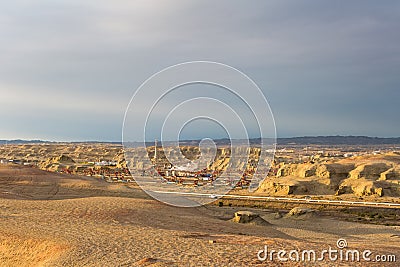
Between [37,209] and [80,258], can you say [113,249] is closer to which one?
[80,258]

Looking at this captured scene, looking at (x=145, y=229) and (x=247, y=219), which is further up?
(x=145, y=229)

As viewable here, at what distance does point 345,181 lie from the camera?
59.7m

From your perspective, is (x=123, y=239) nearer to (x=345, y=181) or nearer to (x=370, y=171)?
(x=345, y=181)

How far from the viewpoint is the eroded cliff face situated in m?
55.8

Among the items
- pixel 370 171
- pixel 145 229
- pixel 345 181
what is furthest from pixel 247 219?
pixel 370 171

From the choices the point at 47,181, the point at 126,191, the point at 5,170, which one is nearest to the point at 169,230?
the point at 126,191

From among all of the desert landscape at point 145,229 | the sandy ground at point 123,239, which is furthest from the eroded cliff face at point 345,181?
the sandy ground at point 123,239

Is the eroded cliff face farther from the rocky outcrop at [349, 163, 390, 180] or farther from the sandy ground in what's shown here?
the sandy ground

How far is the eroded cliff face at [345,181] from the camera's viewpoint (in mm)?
55781

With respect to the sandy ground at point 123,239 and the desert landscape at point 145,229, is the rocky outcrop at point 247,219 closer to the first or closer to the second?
the desert landscape at point 145,229

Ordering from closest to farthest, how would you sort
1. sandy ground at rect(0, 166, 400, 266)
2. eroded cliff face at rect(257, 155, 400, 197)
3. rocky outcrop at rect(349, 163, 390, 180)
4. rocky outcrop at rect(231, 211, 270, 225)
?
sandy ground at rect(0, 166, 400, 266), rocky outcrop at rect(231, 211, 270, 225), eroded cliff face at rect(257, 155, 400, 197), rocky outcrop at rect(349, 163, 390, 180)

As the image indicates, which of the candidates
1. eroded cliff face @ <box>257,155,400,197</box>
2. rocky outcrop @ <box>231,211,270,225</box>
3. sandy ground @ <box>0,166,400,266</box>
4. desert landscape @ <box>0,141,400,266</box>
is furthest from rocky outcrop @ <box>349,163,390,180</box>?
rocky outcrop @ <box>231,211,270,225</box>

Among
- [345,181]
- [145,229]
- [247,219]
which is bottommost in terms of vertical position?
[247,219]

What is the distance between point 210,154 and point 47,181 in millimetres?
63898
